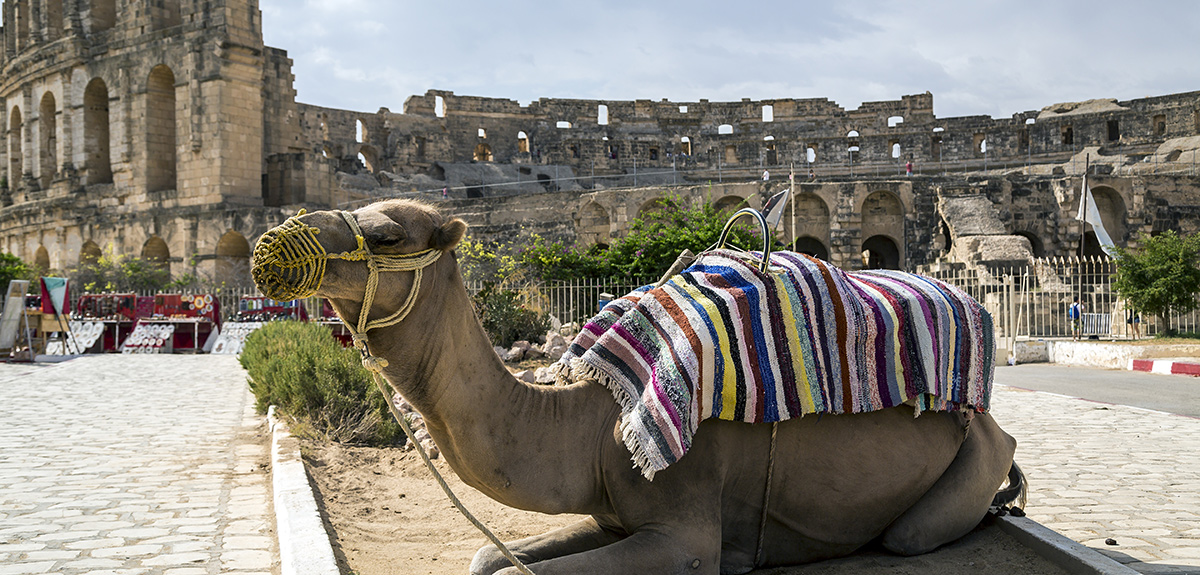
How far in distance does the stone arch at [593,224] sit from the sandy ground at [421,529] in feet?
75.7

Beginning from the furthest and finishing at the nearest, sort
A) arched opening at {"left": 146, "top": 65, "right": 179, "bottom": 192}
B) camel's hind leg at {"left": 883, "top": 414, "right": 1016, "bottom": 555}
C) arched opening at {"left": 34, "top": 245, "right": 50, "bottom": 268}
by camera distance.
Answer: arched opening at {"left": 34, "top": 245, "right": 50, "bottom": 268} < arched opening at {"left": 146, "top": 65, "right": 179, "bottom": 192} < camel's hind leg at {"left": 883, "top": 414, "right": 1016, "bottom": 555}

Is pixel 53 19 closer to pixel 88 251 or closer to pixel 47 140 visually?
pixel 47 140

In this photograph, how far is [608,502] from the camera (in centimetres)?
288

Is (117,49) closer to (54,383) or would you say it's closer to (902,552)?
(54,383)

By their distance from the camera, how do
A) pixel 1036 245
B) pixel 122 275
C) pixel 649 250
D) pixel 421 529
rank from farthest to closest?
pixel 1036 245 → pixel 122 275 → pixel 649 250 → pixel 421 529

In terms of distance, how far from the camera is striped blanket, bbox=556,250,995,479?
9.11ft

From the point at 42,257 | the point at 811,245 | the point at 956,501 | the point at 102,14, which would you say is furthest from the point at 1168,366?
the point at 42,257

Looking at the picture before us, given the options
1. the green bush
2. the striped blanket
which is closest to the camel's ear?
the striped blanket

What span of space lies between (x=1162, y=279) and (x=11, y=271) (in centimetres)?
3124

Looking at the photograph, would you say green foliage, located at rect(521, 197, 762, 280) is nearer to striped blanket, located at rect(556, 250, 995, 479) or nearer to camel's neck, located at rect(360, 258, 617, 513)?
striped blanket, located at rect(556, 250, 995, 479)

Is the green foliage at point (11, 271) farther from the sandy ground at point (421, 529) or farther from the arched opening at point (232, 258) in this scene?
the sandy ground at point (421, 529)

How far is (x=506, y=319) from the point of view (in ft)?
37.0

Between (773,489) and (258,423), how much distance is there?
22.6 ft

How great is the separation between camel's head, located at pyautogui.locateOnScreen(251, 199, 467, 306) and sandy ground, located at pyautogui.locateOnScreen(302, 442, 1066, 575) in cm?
169
